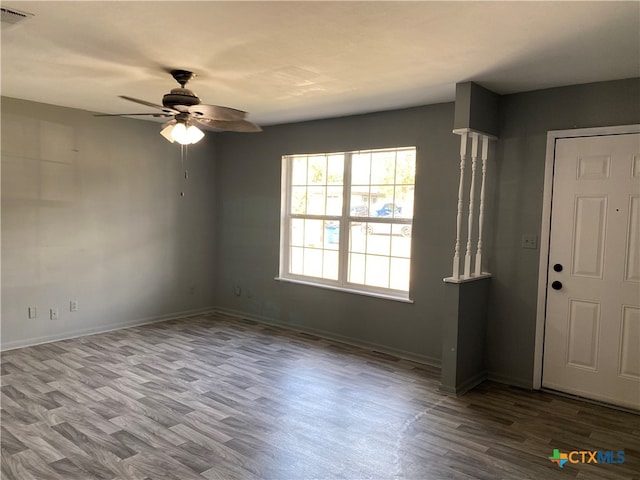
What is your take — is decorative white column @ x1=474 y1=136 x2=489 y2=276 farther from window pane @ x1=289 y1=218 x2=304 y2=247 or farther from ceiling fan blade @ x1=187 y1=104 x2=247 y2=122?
window pane @ x1=289 y1=218 x2=304 y2=247

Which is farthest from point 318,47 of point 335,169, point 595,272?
point 595,272

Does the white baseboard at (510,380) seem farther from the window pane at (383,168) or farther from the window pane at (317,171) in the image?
the window pane at (317,171)

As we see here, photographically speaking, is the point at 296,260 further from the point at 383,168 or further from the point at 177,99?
the point at 177,99

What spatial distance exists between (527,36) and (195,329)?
451 centimetres

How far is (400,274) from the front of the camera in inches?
183

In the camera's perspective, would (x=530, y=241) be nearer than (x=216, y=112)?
No

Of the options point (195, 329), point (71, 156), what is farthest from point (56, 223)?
point (195, 329)

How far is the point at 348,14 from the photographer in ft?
7.66

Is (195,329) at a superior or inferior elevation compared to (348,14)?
inferior

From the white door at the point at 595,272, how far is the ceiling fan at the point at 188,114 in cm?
260

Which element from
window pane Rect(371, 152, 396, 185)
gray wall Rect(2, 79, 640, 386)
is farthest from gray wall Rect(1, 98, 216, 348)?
window pane Rect(371, 152, 396, 185)

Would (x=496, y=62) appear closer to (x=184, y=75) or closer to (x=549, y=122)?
(x=549, y=122)

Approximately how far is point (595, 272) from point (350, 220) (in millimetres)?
2411

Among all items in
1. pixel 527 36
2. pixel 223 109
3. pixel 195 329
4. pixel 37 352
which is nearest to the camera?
pixel 527 36
